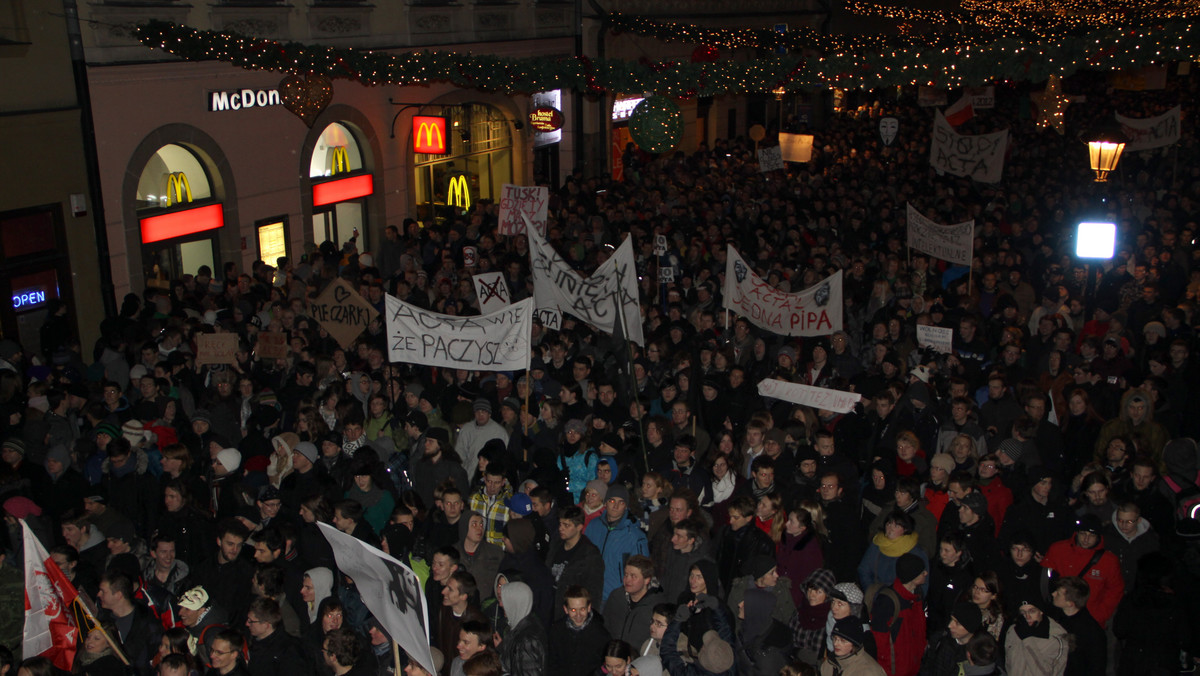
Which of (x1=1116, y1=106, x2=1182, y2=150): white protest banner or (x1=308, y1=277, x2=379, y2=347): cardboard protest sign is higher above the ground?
(x1=1116, y1=106, x2=1182, y2=150): white protest banner

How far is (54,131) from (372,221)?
7849mm

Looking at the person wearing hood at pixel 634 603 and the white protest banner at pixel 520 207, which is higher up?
the white protest banner at pixel 520 207

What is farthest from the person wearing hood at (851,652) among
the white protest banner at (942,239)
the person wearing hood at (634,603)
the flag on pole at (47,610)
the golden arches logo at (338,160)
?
the golden arches logo at (338,160)

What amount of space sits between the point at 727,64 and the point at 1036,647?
11.5 m

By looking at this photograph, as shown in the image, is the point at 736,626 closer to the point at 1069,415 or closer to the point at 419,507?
the point at 419,507

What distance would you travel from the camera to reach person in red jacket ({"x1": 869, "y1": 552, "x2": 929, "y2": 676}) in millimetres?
6914

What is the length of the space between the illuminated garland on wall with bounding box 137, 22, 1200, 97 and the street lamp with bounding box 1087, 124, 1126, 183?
1.00 m

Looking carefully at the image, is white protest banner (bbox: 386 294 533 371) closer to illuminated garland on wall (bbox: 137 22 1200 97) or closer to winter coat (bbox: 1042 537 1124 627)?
winter coat (bbox: 1042 537 1124 627)

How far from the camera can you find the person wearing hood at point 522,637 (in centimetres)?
646

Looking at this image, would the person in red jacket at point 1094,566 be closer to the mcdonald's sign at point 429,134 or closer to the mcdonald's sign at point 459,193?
the mcdonald's sign at point 429,134

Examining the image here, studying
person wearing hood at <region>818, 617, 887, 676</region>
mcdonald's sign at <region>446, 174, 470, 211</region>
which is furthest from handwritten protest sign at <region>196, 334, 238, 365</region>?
mcdonald's sign at <region>446, 174, 470, 211</region>

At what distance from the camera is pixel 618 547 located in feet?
25.3

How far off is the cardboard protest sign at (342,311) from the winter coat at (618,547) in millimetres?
5214

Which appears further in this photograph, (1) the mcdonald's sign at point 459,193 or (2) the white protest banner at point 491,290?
(1) the mcdonald's sign at point 459,193
